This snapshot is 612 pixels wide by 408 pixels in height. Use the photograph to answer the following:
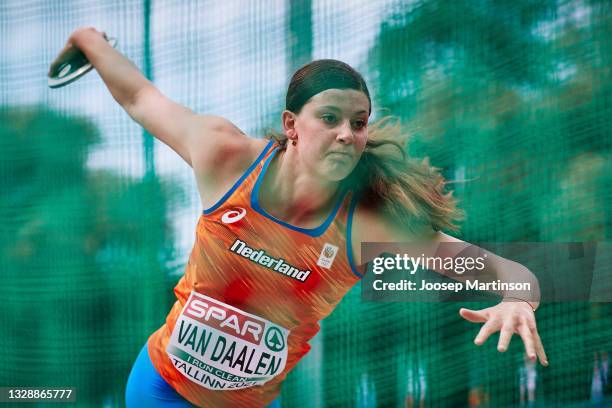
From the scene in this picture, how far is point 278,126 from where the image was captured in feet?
11.2

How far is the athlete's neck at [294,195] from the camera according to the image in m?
3.01

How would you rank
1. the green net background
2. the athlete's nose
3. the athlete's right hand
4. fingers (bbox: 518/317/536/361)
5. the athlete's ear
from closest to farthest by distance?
fingers (bbox: 518/317/536/361), the athlete's nose, the athlete's ear, the green net background, the athlete's right hand

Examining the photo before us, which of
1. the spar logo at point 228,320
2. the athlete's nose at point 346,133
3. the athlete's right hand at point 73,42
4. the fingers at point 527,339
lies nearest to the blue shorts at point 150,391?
the spar logo at point 228,320

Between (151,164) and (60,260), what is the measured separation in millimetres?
614

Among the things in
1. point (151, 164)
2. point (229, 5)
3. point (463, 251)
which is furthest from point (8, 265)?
point (463, 251)

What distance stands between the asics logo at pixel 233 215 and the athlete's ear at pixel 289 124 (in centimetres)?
33

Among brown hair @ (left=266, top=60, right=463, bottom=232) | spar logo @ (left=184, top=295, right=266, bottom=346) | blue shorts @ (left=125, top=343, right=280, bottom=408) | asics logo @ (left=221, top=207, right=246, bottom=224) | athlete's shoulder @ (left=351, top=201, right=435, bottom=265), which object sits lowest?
blue shorts @ (left=125, top=343, right=280, bottom=408)

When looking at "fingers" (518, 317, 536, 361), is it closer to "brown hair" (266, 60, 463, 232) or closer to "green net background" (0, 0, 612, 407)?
"brown hair" (266, 60, 463, 232)

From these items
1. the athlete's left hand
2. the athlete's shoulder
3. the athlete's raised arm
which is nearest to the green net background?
the athlete's raised arm

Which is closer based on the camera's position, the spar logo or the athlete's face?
the athlete's face

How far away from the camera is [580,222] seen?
3.37 meters

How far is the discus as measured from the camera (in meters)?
3.57

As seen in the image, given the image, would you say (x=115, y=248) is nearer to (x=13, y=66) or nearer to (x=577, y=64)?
(x=13, y=66)

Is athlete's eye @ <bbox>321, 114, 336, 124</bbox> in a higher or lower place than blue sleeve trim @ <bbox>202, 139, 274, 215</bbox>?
higher
